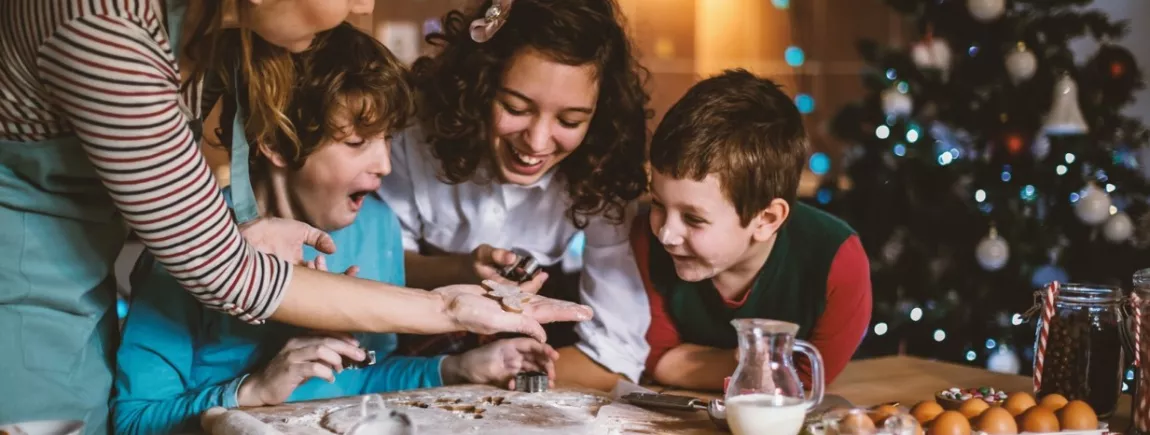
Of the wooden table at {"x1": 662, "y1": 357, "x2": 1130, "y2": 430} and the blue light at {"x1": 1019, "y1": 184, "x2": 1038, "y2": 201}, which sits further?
the blue light at {"x1": 1019, "y1": 184, "x2": 1038, "y2": 201}

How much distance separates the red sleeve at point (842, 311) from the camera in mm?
2016

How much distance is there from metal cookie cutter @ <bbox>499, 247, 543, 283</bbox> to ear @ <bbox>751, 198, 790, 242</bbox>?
0.39m

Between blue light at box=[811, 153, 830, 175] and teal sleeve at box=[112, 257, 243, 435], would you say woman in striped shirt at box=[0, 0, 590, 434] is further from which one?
blue light at box=[811, 153, 830, 175]

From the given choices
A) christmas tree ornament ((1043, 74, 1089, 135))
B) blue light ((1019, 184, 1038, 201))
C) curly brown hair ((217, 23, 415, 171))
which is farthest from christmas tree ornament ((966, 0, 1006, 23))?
curly brown hair ((217, 23, 415, 171))

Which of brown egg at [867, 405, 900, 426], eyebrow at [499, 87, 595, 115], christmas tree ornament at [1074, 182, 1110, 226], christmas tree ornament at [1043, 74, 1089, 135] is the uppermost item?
christmas tree ornament at [1043, 74, 1089, 135]

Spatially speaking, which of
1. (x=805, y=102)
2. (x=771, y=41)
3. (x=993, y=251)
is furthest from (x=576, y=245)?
(x=771, y=41)

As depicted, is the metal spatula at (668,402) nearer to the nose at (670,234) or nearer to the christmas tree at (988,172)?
the nose at (670,234)

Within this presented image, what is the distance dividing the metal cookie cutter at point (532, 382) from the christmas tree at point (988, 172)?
7.31ft

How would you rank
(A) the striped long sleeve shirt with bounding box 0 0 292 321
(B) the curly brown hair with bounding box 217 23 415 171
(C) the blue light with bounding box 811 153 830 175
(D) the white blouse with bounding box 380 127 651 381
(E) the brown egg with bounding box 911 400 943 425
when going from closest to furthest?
(A) the striped long sleeve shirt with bounding box 0 0 292 321 → (E) the brown egg with bounding box 911 400 943 425 → (B) the curly brown hair with bounding box 217 23 415 171 → (D) the white blouse with bounding box 380 127 651 381 → (C) the blue light with bounding box 811 153 830 175

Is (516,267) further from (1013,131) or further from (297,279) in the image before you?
(1013,131)

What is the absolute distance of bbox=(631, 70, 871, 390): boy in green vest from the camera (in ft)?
5.95

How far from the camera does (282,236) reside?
1.70 meters

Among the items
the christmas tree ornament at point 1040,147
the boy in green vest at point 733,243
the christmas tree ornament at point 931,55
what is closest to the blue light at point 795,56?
the christmas tree ornament at point 931,55

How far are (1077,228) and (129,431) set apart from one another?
306cm
